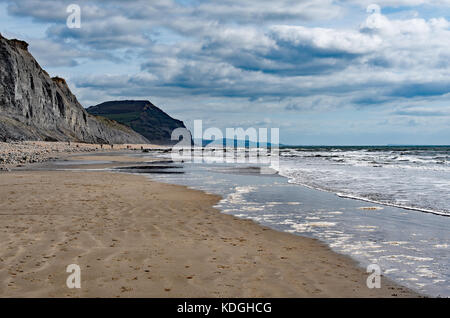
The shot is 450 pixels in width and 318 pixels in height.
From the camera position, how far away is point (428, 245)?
8.64 meters

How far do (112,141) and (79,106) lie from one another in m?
28.2

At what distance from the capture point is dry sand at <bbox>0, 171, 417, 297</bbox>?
5859 mm

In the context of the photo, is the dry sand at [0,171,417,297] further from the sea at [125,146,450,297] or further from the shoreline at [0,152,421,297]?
the sea at [125,146,450,297]

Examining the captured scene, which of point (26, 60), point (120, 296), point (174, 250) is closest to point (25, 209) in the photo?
point (174, 250)

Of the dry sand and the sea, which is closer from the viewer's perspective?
the dry sand

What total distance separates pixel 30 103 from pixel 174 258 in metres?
90.1

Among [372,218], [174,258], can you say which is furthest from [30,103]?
[174,258]

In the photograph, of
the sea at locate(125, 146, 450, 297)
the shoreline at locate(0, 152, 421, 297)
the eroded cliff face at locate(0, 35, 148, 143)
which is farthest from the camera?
the eroded cliff face at locate(0, 35, 148, 143)

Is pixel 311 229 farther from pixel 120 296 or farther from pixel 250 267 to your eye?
pixel 120 296

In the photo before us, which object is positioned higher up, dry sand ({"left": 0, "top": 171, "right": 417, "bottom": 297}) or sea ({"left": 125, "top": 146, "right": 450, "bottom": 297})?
dry sand ({"left": 0, "top": 171, "right": 417, "bottom": 297})

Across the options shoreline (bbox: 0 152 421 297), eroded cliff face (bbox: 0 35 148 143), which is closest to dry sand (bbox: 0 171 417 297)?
shoreline (bbox: 0 152 421 297)

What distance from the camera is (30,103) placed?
85.9 m

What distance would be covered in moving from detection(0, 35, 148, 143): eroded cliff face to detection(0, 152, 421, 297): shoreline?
61.9 meters

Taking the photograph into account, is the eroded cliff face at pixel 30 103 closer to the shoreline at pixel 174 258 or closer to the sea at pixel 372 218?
the sea at pixel 372 218
